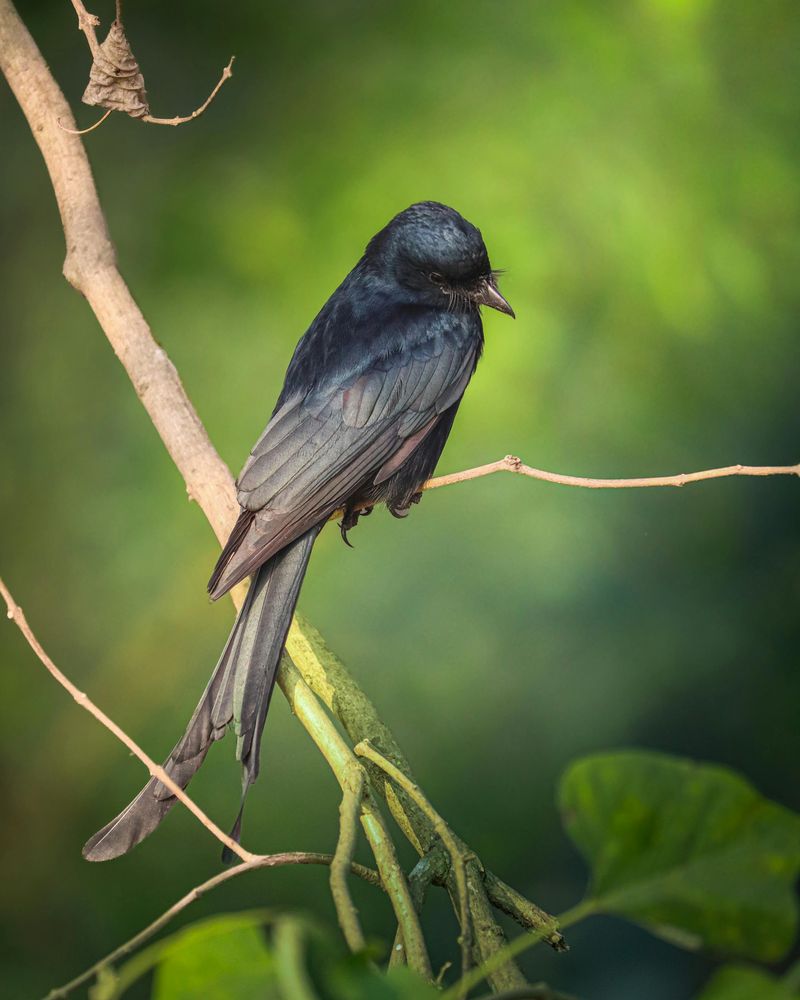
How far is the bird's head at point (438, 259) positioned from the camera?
1.86m

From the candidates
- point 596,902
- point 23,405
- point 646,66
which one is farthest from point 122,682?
point 596,902

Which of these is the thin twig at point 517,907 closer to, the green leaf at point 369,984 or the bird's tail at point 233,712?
the bird's tail at point 233,712

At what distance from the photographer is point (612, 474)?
257 cm

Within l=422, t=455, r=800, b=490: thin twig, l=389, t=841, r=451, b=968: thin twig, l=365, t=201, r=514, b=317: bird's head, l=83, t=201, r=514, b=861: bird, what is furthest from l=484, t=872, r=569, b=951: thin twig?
l=365, t=201, r=514, b=317: bird's head

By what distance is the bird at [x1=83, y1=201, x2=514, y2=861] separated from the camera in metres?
1.31

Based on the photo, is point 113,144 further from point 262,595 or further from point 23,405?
point 262,595

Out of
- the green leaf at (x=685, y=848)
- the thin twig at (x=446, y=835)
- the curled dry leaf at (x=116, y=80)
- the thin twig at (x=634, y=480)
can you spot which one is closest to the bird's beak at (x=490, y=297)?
the thin twig at (x=634, y=480)

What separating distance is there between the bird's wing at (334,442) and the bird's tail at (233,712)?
2.6 inches

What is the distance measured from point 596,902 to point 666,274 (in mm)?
2379

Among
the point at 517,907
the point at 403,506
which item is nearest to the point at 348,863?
the point at 517,907

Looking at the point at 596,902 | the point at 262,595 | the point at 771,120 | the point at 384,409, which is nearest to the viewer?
the point at 596,902

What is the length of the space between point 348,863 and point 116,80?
55.8 inches

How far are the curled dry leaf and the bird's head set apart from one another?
49cm

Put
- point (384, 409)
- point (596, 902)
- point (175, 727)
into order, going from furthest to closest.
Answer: point (175, 727) < point (384, 409) < point (596, 902)
